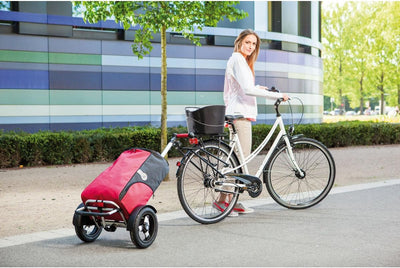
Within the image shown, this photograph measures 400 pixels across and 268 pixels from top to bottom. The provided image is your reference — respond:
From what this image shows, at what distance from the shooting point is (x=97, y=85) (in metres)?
19.1

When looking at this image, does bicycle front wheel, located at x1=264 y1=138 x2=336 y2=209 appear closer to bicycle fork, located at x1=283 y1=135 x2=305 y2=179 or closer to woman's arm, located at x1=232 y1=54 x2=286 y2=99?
bicycle fork, located at x1=283 y1=135 x2=305 y2=179

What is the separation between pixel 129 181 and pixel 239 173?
168cm

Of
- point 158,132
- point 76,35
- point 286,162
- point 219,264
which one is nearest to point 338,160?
point 158,132

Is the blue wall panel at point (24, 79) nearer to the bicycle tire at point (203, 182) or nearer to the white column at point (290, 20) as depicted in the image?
the white column at point (290, 20)

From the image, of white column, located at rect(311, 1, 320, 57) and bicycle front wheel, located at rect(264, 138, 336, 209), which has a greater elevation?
white column, located at rect(311, 1, 320, 57)

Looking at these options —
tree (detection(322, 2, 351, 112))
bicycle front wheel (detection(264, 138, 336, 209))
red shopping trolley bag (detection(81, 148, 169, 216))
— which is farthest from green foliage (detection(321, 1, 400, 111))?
red shopping trolley bag (detection(81, 148, 169, 216))

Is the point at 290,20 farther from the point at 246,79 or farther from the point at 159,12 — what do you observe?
the point at 246,79

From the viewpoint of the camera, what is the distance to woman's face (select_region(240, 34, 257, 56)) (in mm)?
6070

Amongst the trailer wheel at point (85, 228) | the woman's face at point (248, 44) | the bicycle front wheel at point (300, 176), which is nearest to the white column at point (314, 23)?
the bicycle front wheel at point (300, 176)

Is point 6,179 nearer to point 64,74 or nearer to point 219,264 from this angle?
point 219,264

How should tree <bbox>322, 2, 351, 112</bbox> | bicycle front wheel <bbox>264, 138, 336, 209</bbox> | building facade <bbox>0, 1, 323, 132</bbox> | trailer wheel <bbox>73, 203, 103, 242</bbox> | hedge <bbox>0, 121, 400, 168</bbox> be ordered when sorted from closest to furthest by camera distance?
1. trailer wheel <bbox>73, 203, 103, 242</bbox>
2. bicycle front wheel <bbox>264, 138, 336, 209</bbox>
3. hedge <bbox>0, 121, 400, 168</bbox>
4. building facade <bbox>0, 1, 323, 132</bbox>
5. tree <bbox>322, 2, 351, 112</bbox>

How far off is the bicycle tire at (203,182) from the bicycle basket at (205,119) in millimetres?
207

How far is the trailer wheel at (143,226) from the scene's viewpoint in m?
4.51

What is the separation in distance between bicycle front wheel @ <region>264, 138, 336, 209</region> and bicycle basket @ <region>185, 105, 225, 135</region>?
3.22 ft
